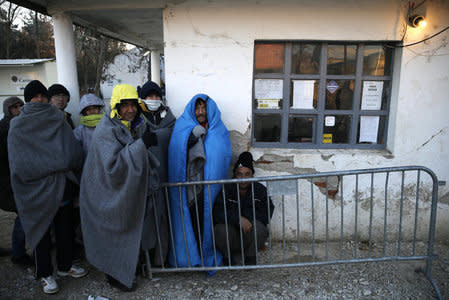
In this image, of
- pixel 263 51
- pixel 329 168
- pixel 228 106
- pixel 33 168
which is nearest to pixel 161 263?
pixel 33 168

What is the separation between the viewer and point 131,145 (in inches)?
95.0

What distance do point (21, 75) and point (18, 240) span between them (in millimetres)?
9219

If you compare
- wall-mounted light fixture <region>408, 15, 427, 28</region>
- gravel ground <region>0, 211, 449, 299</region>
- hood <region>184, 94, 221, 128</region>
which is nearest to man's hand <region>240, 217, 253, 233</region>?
gravel ground <region>0, 211, 449, 299</region>

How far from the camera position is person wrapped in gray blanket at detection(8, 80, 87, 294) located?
2.53m

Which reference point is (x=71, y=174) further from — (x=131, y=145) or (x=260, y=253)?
(x=260, y=253)

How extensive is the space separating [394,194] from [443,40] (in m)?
1.83

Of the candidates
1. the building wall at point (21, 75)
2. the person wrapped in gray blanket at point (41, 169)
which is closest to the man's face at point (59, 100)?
the person wrapped in gray blanket at point (41, 169)

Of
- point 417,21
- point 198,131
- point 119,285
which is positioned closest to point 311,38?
point 417,21

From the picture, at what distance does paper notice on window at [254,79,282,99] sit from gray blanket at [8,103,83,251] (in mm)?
2179

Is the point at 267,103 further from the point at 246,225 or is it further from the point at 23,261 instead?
the point at 23,261

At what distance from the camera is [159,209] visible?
2855 millimetres

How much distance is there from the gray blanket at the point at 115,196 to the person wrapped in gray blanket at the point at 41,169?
32 centimetres

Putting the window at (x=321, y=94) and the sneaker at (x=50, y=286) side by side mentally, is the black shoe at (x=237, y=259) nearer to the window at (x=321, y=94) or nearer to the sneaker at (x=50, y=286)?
the window at (x=321, y=94)

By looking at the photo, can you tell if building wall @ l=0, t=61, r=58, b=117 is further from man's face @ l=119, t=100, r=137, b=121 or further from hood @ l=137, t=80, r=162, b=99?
man's face @ l=119, t=100, r=137, b=121
